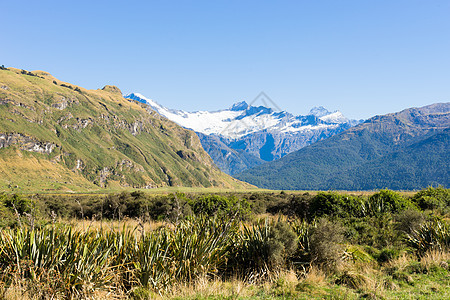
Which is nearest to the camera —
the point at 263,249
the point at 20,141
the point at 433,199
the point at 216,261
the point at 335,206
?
the point at 216,261

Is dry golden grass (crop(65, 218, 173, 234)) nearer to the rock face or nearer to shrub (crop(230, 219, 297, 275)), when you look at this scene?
shrub (crop(230, 219, 297, 275))

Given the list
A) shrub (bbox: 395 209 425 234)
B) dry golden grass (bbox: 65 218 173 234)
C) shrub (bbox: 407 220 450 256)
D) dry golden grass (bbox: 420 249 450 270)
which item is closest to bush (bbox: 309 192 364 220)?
shrub (bbox: 395 209 425 234)

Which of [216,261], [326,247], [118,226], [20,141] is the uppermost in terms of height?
[20,141]

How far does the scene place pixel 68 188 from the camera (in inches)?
6678

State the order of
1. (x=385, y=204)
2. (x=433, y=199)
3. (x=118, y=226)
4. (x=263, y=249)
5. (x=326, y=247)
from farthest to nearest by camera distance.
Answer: (x=433, y=199)
(x=385, y=204)
(x=326, y=247)
(x=263, y=249)
(x=118, y=226)

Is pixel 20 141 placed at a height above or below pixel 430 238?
above

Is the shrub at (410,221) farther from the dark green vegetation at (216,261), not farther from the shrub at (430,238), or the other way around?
the dark green vegetation at (216,261)

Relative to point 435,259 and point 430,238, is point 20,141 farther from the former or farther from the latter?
point 435,259

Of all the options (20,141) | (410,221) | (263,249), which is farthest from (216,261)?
(20,141)

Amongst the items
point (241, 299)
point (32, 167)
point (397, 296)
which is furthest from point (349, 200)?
point (32, 167)

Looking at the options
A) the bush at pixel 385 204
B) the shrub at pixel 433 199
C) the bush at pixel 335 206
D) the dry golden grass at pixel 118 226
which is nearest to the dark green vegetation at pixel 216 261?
the dry golden grass at pixel 118 226

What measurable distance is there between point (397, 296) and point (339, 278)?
1755 mm

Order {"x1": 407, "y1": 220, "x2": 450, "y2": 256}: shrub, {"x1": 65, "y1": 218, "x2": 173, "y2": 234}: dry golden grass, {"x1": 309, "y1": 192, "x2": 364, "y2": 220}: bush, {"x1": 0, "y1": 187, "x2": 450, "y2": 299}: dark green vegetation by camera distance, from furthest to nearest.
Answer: {"x1": 309, "y1": 192, "x2": 364, "y2": 220}: bush
{"x1": 407, "y1": 220, "x2": 450, "y2": 256}: shrub
{"x1": 65, "y1": 218, "x2": 173, "y2": 234}: dry golden grass
{"x1": 0, "y1": 187, "x2": 450, "y2": 299}: dark green vegetation

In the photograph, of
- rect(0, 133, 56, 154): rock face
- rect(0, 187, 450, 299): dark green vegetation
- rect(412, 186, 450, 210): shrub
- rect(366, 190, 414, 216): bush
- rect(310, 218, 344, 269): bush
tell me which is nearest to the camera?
rect(0, 187, 450, 299): dark green vegetation
